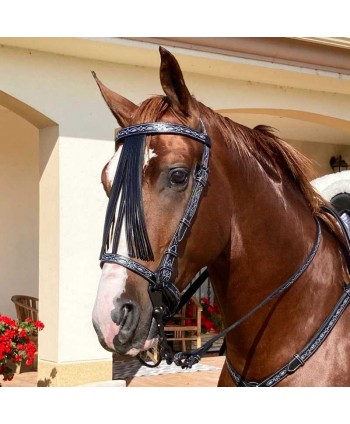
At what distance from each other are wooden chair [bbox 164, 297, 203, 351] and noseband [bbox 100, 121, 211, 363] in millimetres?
6038

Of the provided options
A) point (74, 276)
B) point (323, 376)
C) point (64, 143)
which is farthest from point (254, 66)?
point (323, 376)

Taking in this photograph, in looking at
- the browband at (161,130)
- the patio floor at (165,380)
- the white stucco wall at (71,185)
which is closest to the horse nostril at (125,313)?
the browband at (161,130)

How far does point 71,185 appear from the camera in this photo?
19.7ft

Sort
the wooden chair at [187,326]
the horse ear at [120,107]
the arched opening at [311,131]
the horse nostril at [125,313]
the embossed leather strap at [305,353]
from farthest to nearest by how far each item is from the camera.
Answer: the wooden chair at [187,326], the arched opening at [311,131], the horse ear at [120,107], the embossed leather strap at [305,353], the horse nostril at [125,313]

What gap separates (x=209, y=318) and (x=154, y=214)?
6.95 meters

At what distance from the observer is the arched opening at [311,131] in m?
7.74

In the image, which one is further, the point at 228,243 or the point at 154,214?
the point at 228,243

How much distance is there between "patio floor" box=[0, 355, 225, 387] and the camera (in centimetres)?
668

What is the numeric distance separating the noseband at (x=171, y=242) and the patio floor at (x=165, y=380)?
478cm

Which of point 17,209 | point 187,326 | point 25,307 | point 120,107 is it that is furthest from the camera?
point 17,209

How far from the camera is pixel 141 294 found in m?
1.93

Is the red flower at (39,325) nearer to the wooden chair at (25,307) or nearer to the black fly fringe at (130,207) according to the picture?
the wooden chair at (25,307)

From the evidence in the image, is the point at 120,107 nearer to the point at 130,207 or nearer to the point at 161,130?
the point at 161,130

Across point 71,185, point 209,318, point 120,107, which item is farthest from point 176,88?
point 209,318
